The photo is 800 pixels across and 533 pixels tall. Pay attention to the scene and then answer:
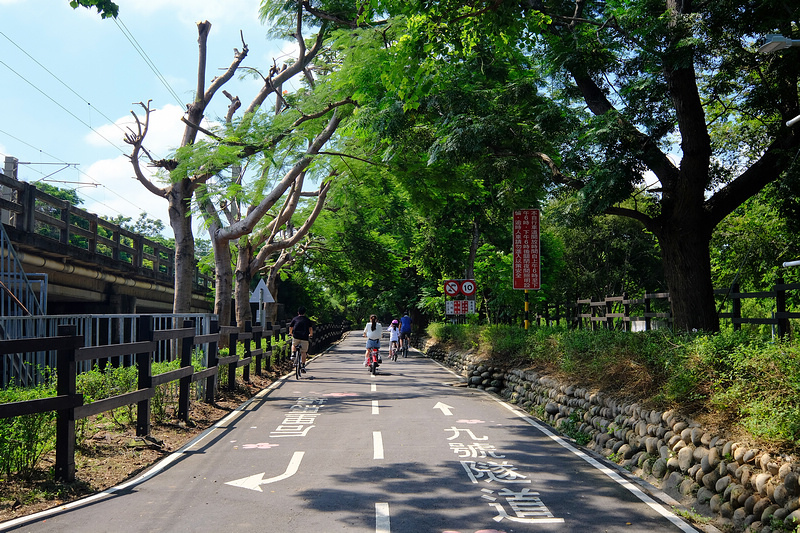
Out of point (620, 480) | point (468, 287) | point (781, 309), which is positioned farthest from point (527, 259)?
point (620, 480)

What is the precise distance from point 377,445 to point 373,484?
225 centimetres

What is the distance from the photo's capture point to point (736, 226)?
2173 cm

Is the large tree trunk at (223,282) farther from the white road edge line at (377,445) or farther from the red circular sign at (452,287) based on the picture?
Answer: the red circular sign at (452,287)

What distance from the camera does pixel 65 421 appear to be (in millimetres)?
6848

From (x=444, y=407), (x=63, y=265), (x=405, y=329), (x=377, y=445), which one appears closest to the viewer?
(x=377, y=445)

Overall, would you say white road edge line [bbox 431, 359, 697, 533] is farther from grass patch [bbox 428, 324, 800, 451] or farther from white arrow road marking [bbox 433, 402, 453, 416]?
white arrow road marking [bbox 433, 402, 453, 416]

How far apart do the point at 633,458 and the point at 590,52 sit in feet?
26.1

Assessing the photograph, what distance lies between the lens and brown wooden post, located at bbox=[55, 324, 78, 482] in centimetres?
682

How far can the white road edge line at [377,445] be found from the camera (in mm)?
8734

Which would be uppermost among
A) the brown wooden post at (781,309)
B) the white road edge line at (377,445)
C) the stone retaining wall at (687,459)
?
the brown wooden post at (781,309)

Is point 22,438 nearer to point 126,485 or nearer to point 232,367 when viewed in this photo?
point 126,485

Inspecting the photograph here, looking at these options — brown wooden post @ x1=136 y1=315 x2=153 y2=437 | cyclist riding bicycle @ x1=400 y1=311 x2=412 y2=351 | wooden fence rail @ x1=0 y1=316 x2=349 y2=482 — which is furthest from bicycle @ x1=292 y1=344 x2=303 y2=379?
cyclist riding bicycle @ x1=400 y1=311 x2=412 y2=351

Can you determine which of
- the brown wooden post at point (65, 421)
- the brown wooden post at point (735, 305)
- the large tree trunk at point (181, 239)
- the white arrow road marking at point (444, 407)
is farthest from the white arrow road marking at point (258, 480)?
the large tree trunk at point (181, 239)

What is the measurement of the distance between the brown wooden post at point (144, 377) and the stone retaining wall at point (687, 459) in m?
6.31
